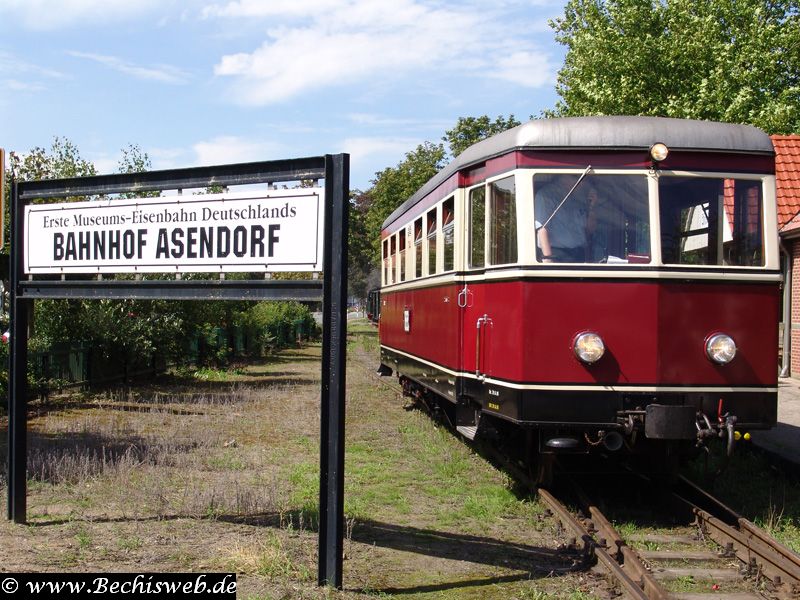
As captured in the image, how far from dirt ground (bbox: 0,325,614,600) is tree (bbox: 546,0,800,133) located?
16.7 meters

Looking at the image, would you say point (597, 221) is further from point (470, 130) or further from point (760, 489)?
point (470, 130)

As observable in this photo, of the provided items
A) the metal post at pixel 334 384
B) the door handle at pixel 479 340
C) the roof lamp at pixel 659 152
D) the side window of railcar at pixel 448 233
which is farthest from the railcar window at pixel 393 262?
the metal post at pixel 334 384

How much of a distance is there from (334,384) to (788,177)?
1756cm

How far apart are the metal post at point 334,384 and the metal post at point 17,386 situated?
110 inches

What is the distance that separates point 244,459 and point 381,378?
38.6 ft

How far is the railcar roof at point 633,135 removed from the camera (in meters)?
7.36

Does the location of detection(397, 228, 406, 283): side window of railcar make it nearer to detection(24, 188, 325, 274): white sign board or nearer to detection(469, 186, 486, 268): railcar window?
detection(469, 186, 486, 268): railcar window

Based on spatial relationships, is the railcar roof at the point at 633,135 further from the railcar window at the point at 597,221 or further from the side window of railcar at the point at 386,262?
the side window of railcar at the point at 386,262

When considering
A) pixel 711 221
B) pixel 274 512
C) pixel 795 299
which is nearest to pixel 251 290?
pixel 274 512

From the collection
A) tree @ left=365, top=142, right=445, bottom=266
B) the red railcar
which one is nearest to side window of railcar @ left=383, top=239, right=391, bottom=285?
the red railcar

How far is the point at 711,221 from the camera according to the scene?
24.3ft

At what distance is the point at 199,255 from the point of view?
6398 mm

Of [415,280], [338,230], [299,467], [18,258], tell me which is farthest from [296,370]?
[338,230]

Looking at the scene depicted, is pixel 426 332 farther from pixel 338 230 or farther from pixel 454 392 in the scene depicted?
pixel 338 230
